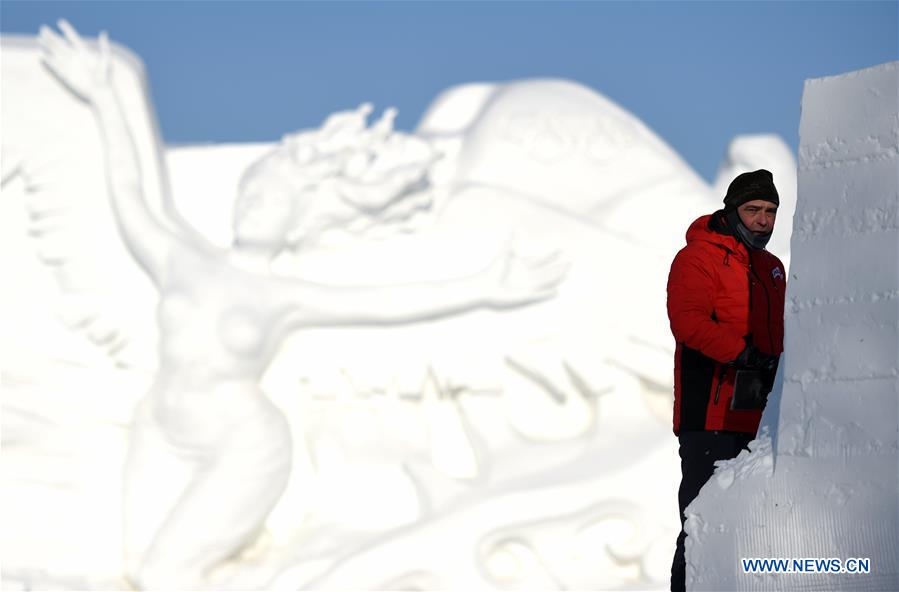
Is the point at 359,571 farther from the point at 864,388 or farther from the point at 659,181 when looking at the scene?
the point at 864,388

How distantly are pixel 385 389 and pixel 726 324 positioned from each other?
3.45m

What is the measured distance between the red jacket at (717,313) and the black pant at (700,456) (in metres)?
0.02

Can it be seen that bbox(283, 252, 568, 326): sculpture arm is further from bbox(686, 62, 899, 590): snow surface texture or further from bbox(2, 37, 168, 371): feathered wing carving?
bbox(686, 62, 899, 590): snow surface texture

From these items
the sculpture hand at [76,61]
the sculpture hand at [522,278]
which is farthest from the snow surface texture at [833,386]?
the sculpture hand at [76,61]

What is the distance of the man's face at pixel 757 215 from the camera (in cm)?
310

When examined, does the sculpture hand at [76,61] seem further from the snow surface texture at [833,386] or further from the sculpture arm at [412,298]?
the snow surface texture at [833,386]

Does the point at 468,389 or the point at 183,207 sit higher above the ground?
the point at 183,207

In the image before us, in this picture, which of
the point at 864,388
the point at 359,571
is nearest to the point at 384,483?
the point at 359,571

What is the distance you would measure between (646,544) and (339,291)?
1790 millimetres

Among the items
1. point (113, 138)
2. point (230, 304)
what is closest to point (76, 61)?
point (113, 138)

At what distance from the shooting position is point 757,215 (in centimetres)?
311

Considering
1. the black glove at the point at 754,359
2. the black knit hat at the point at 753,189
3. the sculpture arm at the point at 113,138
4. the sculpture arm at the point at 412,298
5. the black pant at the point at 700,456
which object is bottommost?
the black pant at the point at 700,456

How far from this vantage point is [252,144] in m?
6.97

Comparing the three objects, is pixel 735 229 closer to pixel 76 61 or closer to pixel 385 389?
pixel 385 389
